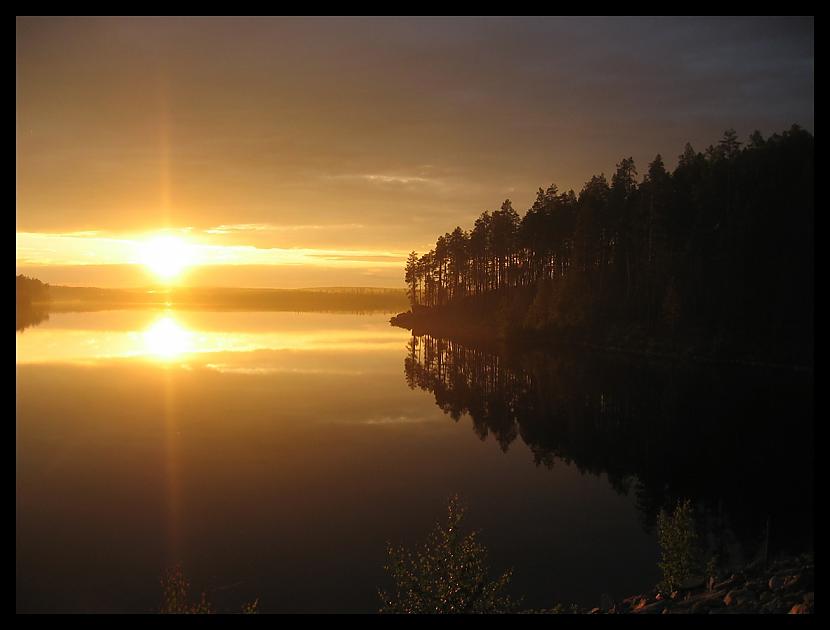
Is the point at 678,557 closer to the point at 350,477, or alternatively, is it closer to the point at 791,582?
the point at 791,582

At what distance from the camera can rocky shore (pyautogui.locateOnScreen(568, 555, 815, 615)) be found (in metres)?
15.7

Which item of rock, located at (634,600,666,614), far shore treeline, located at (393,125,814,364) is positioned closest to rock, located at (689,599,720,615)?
rock, located at (634,600,666,614)

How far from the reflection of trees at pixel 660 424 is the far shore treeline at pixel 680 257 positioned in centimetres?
773

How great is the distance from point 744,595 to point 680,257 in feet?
226

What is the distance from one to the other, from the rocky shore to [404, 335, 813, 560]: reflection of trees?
7.94 meters

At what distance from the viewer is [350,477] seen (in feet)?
113

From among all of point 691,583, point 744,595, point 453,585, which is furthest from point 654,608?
point 453,585

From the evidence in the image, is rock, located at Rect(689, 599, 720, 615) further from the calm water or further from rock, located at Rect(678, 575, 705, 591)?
the calm water

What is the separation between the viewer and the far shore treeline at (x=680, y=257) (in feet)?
220

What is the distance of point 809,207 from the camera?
6619 centimetres

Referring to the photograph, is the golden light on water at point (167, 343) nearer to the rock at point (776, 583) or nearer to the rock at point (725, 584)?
the rock at point (725, 584)

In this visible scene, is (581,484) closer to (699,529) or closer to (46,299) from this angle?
(699,529)

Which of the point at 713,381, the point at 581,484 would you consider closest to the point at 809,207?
the point at 713,381
